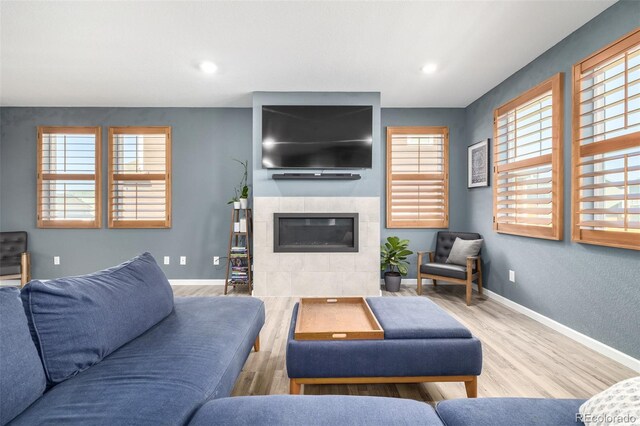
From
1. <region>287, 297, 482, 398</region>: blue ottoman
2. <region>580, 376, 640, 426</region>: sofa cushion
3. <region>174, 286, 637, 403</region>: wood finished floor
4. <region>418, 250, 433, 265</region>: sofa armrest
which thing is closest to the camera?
<region>580, 376, 640, 426</region>: sofa cushion

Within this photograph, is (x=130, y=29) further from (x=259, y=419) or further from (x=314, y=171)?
(x=259, y=419)

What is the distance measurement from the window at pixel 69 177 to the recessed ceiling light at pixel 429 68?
15.2 feet

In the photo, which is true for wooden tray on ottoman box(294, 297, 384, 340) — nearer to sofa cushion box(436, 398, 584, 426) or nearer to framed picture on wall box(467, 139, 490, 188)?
sofa cushion box(436, 398, 584, 426)

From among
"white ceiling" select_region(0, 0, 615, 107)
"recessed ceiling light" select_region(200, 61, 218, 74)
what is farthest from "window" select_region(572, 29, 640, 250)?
"recessed ceiling light" select_region(200, 61, 218, 74)

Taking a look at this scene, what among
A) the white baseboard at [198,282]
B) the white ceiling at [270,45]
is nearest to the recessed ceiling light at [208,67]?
the white ceiling at [270,45]

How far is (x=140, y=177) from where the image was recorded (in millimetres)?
4406

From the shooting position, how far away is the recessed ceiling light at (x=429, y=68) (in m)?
3.18

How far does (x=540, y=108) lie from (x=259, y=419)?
11.7ft

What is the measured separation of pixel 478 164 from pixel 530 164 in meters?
1.02

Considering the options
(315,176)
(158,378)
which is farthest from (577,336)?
(158,378)

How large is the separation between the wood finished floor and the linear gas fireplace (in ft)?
3.53

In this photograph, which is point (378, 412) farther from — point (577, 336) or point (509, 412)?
point (577, 336)

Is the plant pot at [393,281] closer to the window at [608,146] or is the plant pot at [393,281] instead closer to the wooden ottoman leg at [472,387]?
the window at [608,146]

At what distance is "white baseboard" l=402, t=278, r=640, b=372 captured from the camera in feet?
6.90
